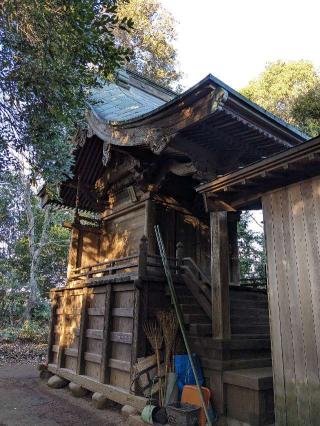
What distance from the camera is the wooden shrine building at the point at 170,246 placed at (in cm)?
573

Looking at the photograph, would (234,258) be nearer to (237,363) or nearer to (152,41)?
(237,363)

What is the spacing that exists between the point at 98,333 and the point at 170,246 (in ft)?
9.55

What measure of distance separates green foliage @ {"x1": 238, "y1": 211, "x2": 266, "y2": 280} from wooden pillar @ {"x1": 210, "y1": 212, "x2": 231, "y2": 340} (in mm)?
12717

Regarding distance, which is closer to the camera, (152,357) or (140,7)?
(152,357)

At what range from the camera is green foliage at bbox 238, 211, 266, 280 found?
1842 centimetres

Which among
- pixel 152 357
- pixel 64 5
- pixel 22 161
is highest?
pixel 64 5

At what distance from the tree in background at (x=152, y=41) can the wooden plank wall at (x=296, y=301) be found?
20569 millimetres

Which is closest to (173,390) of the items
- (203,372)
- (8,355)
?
(203,372)

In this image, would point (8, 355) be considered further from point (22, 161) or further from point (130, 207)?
point (22, 161)

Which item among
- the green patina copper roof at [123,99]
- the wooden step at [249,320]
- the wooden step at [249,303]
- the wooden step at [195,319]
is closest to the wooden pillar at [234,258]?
the wooden step at [249,303]

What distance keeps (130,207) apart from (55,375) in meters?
4.84

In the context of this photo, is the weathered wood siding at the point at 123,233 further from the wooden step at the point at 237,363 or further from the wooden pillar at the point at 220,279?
the wooden step at the point at 237,363

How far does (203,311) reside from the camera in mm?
7031

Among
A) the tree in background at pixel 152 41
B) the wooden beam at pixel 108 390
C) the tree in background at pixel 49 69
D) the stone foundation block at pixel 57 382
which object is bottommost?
the stone foundation block at pixel 57 382
